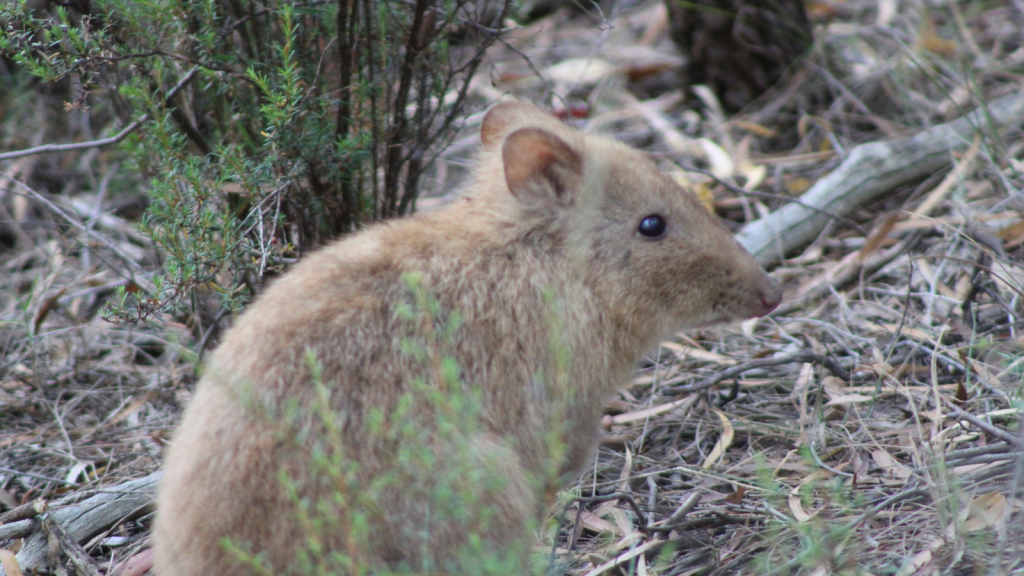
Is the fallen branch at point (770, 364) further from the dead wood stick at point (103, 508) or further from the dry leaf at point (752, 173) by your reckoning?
the dead wood stick at point (103, 508)

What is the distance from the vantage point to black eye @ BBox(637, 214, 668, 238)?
3713 millimetres

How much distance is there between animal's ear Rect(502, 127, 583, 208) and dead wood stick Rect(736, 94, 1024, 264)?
2134 mm

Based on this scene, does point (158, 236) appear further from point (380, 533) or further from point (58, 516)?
point (380, 533)

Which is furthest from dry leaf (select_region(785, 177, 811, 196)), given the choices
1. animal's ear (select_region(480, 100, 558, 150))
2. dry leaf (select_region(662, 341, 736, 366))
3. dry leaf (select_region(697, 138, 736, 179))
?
animal's ear (select_region(480, 100, 558, 150))

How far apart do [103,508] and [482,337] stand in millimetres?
1895

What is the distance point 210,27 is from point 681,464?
2720mm

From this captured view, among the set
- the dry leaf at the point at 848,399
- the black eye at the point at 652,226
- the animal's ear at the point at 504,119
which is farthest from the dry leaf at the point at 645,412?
the animal's ear at the point at 504,119

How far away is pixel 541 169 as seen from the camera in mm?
3578

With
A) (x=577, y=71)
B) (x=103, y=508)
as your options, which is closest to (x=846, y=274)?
(x=577, y=71)

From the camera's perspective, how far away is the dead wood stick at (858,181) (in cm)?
548

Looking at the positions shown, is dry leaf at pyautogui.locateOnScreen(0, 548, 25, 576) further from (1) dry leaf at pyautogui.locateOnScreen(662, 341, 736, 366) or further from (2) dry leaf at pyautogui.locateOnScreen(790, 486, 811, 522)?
(1) dry leaf at pyautogui.locateOnScreen(662, 341, 736, 366)

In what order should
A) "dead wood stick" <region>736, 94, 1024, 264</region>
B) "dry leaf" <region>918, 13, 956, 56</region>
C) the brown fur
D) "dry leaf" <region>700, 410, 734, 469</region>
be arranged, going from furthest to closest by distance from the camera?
"dry leaf" <region>918, 13, 956, 56</region>
"dead wood stick" <region>736, 94, 1024, 264</region>
"dry leaf" <region>700, 410, 734, 469</region>
the brown fur

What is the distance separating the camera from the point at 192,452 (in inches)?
110

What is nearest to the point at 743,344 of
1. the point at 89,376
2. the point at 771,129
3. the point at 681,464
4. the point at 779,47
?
the point at 681,464
